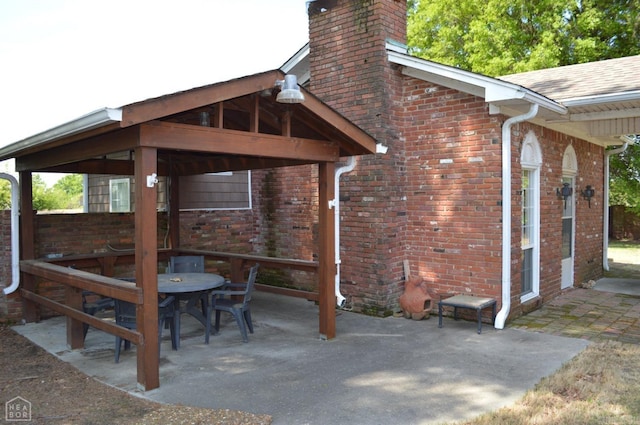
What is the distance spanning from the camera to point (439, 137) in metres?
7.16

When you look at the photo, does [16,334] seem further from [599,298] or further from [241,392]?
[599,298]

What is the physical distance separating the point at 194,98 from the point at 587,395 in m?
4.40

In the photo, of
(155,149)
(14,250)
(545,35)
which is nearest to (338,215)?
(155,149)

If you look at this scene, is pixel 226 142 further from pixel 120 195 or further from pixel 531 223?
pixel 120 195

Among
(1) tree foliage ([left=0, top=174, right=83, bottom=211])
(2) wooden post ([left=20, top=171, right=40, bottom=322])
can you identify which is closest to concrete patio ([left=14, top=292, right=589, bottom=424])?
(2) wooden post ([left=20, top=171, right=40, bottom=322])

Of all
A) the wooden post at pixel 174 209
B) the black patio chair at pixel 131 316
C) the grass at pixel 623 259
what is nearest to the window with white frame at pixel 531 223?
the grass at pixel 623 259

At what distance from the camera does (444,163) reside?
7.13 meters

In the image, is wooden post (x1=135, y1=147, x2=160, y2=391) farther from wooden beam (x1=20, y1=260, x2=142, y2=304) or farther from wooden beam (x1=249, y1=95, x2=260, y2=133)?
wooden beam (x1=249, y1=95, x2=260, y2=133)

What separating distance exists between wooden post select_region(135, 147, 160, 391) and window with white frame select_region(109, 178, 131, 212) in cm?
612

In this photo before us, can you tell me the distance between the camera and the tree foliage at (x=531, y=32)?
50.8 feet

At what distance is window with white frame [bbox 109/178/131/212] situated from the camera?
10250 mm

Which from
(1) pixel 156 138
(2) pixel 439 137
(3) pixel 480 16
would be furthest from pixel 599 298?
(3) pixel 480 16

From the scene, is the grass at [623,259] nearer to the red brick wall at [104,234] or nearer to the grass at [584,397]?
the grass at [584,397]

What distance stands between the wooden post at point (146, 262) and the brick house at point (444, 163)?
12.0 feet
